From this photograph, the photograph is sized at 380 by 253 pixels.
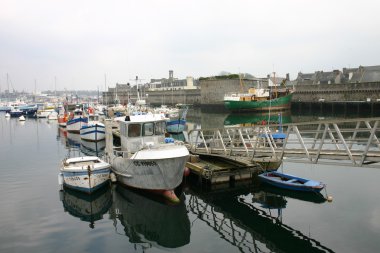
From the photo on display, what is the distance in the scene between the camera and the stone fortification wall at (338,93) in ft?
212

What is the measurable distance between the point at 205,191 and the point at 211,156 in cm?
378

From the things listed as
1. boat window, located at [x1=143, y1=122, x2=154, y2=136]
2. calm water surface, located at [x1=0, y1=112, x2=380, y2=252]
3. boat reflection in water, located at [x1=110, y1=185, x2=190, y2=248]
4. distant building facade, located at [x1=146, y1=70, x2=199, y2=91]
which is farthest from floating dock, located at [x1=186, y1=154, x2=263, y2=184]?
distant building facade, located at [x1=146, y1=70, x2=199, y2=91]

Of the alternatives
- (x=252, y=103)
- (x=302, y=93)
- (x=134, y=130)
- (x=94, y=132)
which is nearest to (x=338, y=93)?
(x=302, y=93)

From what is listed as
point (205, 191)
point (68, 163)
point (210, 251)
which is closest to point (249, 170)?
point (205, 191)

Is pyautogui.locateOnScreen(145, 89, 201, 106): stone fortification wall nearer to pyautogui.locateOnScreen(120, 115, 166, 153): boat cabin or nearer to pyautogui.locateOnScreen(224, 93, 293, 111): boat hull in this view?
pyautogui.locateOnScreen(224, 93, 293, 111): boat hull

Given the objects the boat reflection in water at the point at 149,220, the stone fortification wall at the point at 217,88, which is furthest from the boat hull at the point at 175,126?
the stone fortification wall at the point at 217,88

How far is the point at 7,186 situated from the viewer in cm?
1861

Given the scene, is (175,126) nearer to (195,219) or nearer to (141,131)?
(141,131)

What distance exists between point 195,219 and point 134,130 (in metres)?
6.52

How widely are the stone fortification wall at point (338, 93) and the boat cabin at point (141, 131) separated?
56.7m

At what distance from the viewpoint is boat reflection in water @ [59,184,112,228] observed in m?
14.2

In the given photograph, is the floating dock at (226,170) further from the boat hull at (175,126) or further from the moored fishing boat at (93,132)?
the boat hull at (175,126)

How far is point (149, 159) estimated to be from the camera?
48.4 ft

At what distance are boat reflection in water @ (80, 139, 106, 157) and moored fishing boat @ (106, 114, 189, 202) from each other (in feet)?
41.0
